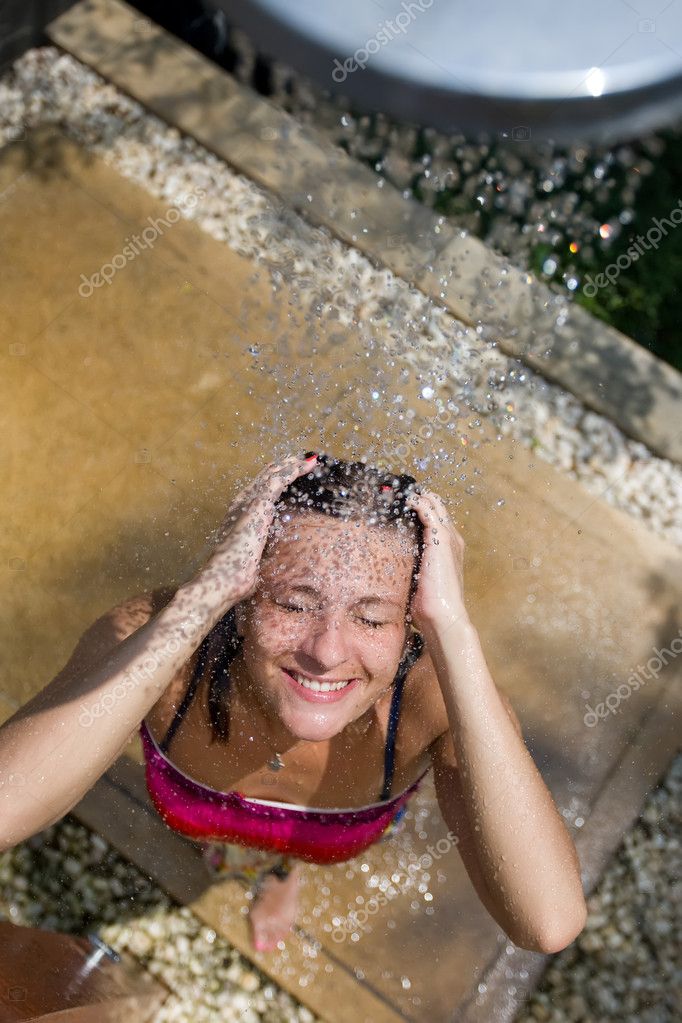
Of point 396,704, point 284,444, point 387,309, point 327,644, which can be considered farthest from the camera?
point 387,309

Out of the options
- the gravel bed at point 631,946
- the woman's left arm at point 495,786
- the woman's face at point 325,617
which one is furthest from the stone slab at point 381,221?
the woman's face at point 325,617

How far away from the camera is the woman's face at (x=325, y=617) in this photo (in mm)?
2363

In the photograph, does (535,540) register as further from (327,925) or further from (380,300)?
(327,925)

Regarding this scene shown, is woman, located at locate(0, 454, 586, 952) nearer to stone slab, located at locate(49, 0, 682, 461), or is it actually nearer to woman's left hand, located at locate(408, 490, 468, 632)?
woman's left hand, located at locate(408, 490, 468, 632)

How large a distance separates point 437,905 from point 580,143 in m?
3.32

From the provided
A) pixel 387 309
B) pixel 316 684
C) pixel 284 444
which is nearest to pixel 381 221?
pixel 387 309

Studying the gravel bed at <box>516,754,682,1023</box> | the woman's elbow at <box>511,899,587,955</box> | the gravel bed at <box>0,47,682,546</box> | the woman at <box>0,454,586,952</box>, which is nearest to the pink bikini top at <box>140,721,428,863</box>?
the woman at <box>0,454,586,952</box>

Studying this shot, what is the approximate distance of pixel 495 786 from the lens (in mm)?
2461

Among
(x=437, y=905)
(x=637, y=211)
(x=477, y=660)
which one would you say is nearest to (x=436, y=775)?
(x=477, y=660)

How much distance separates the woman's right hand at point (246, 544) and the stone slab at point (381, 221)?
6.88 feet

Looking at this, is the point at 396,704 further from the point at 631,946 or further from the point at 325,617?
the point at 631,946

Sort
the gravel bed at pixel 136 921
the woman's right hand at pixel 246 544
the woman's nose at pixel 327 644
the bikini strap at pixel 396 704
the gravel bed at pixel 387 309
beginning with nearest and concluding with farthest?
the woman's nose at pixel 327 644
the woman's right hand at pixel 246 544
the bikini strap at pixel 396 704
the gravel bed at pixel 136 921
the gravel bed at pixel 387 309

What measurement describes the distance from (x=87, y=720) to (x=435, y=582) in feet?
2.85

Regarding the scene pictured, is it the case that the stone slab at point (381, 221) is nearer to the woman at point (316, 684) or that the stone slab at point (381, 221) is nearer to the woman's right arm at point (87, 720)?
the woman at point (316, 684)
